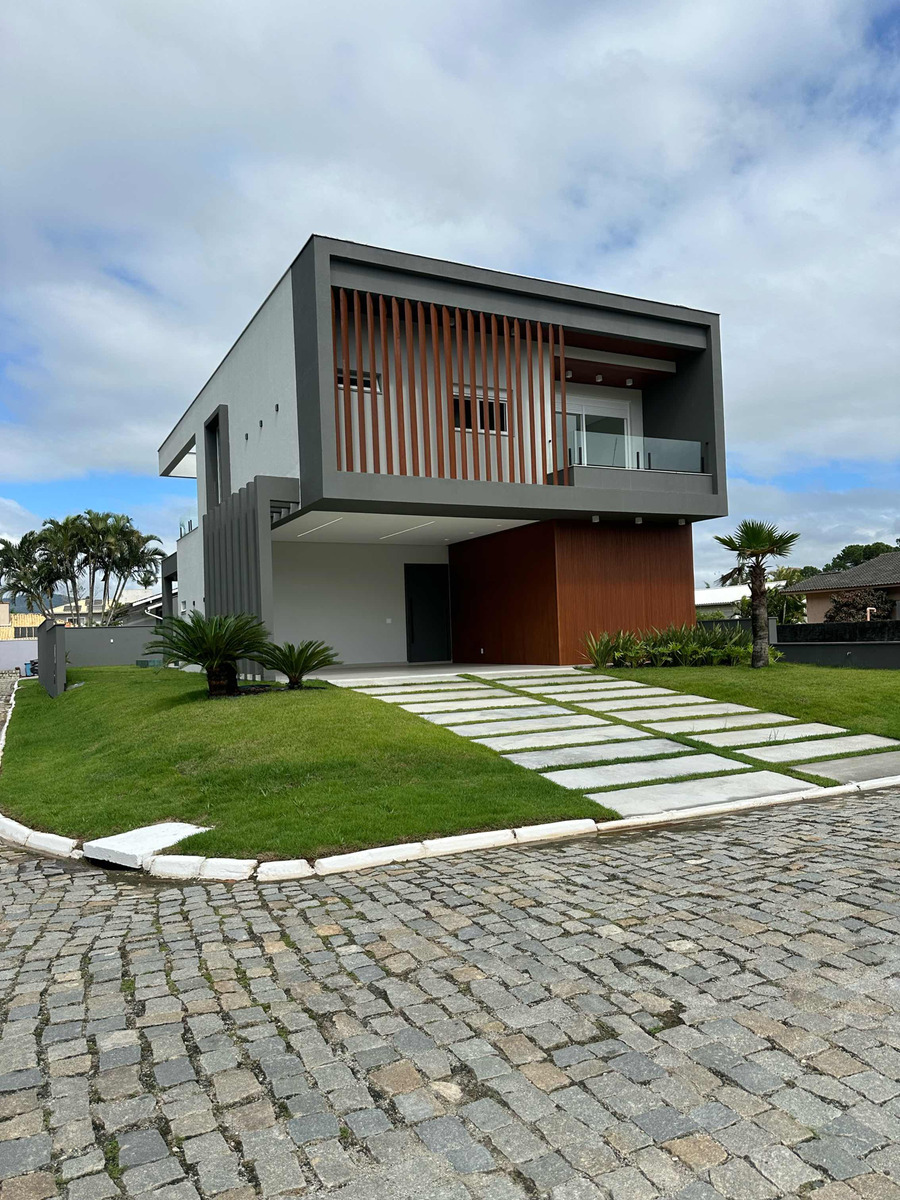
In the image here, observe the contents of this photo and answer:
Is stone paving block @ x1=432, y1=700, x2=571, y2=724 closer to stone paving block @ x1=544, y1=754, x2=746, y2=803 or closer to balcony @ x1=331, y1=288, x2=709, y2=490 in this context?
stone paving block @ x1=544, y1=754, x2=746, y2=803

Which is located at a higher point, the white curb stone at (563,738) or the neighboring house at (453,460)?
the neighboring house at (453,460)

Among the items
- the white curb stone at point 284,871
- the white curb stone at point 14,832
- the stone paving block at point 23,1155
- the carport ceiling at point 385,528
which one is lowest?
the white curb stone at point 14,832

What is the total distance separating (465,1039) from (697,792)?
566 cm

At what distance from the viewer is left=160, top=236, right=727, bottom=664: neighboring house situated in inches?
663

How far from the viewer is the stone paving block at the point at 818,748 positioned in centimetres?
1016

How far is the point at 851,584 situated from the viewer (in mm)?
40812

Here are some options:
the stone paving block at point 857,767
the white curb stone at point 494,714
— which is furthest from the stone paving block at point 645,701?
the stone paving block at point 857,767

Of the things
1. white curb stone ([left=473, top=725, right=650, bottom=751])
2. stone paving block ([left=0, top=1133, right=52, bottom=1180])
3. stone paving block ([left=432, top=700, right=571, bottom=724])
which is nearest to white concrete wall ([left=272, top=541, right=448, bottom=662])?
stone paving block ([left=432, top=700, right=571, bottom=724])

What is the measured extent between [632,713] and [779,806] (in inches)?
196

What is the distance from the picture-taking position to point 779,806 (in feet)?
26.7

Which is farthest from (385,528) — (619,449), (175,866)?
(175,866)

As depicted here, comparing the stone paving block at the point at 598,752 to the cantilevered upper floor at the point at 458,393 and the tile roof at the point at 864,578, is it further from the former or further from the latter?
the tile roof at the point at 864,578

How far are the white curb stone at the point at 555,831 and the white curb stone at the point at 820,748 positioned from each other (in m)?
3.64

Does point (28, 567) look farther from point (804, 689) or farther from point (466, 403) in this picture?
point (804, 689)
